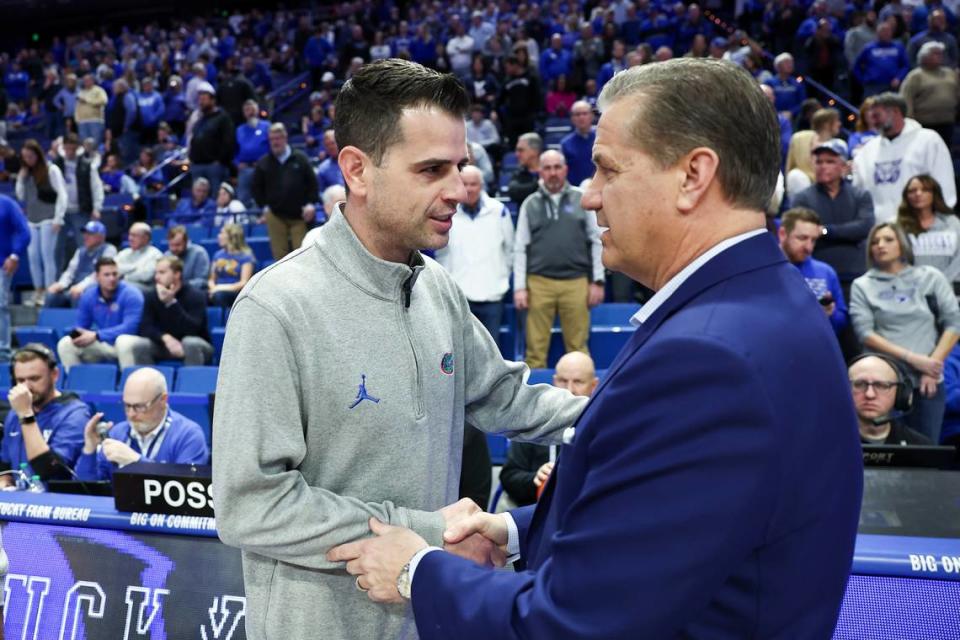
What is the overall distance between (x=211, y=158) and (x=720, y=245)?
11.4m

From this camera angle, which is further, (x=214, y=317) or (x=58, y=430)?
(x=214, y=317)

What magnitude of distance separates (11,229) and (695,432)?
28.2 ft

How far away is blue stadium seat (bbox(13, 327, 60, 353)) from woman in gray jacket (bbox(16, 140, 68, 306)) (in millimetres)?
1876

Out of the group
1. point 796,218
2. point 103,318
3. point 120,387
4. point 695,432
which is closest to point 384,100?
point 695,432

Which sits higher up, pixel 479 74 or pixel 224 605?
pixel 479 74

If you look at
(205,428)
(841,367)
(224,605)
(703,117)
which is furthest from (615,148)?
(205,428)

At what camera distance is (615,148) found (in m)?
1.40

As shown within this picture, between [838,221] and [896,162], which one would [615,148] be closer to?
[838,221]

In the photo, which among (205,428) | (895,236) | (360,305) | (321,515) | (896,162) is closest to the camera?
(321,515)

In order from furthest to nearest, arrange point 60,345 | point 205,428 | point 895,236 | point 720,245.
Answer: point 60,345 < point 205,428 < point 895,236 < point 720,245

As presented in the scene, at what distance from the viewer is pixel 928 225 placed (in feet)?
20.7

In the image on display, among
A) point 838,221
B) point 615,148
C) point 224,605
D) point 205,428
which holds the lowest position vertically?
point 205,428

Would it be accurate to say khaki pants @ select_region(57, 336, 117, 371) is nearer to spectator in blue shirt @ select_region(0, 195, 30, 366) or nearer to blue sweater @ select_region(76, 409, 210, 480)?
spectator in blue shirt @ select_region(0, 195, 30, 366)

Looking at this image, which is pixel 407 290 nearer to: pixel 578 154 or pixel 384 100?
pixel 384 100
